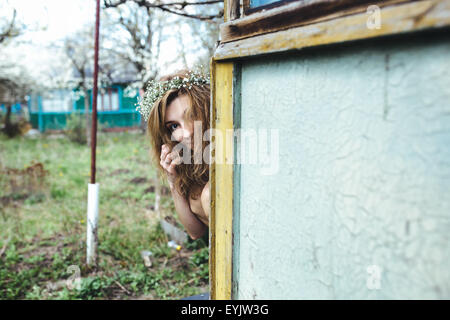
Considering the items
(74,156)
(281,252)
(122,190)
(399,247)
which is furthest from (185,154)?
(74,156)

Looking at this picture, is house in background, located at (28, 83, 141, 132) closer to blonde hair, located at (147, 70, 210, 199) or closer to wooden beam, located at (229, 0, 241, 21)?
blonde hair, located at (147, 70, 210, 199)

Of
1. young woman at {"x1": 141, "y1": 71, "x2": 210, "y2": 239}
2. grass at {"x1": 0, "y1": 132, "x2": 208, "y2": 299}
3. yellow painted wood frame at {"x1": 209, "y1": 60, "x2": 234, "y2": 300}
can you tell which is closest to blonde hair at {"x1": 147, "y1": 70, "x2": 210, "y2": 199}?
young woman at {"x1": 141, "y1": 71, "x2": 210, "y2": 239}

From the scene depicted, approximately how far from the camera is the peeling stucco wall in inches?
26.2

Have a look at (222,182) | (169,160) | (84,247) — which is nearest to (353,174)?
(222,182)

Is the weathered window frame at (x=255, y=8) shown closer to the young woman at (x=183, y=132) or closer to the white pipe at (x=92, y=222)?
the young woman at (x=183, y=132)

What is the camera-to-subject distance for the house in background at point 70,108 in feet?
64.4

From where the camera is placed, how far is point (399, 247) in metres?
0.72

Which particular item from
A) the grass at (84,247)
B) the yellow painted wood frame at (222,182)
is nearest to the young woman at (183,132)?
the yellow painted wood frame at (222,182)

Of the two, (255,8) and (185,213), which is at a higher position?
(255,8)

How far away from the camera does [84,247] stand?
4398mm

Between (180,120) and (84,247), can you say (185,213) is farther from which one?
(84,247)

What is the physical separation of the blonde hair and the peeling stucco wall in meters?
0.68

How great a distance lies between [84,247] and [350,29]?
14.7 ft

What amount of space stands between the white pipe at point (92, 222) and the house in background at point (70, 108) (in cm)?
1550
